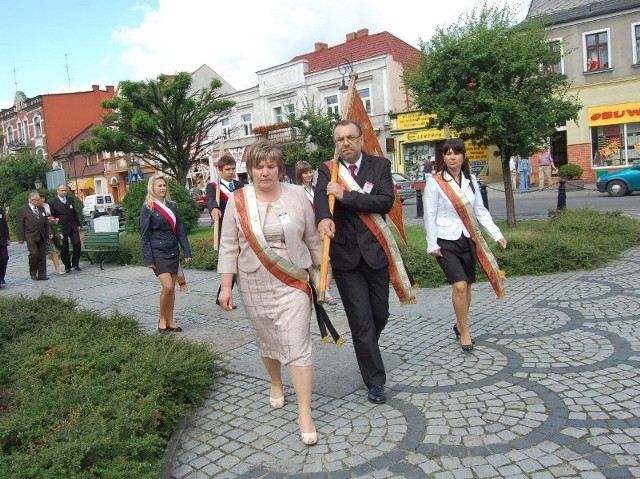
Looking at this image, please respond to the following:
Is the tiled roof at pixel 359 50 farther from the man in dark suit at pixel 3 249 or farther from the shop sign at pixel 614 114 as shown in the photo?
the man in dark suit at pixel 3 249

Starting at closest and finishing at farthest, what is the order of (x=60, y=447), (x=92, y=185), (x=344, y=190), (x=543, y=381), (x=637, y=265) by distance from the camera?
(x=60, y=447), (x=344, y=190), (x=543, y=381), (x=637, y=265), (x=92, y=185)

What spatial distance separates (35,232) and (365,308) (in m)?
9.80

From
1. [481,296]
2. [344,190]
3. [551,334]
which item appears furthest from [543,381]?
[481,296]

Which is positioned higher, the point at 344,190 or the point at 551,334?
the point at 344,190

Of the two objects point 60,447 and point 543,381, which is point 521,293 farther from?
point 60,447

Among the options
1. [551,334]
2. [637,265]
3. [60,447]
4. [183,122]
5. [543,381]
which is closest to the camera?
[60,447]

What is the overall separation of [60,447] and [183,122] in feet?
60.6

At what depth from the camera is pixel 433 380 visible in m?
4.64

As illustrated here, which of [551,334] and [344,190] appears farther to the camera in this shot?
[551,334]

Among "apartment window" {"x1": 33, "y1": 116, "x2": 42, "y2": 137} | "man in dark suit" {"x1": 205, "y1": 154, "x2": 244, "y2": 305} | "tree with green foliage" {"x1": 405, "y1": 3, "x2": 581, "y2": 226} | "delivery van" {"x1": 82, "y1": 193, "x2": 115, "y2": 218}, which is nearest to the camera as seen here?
"man in dark suit" {"x1": 205, "y1": 154, "x2": 244, "y2": 305}

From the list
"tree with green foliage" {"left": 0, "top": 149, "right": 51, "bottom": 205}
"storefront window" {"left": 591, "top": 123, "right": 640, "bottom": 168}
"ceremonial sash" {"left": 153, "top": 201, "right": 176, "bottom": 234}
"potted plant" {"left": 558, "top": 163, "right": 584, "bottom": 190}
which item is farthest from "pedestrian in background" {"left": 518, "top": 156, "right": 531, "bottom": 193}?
"tree with green foliage" {"left": 0, "top": 149, "right": 51, "bottom": 205}

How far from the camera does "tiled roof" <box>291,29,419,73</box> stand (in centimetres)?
3562

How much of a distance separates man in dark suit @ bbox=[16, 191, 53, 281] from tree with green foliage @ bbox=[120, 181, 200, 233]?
4.19 metres

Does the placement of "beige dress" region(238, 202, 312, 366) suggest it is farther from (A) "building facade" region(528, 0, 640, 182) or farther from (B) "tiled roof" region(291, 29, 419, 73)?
(B) "tiled roof" region(291, 29, 419, 73)
